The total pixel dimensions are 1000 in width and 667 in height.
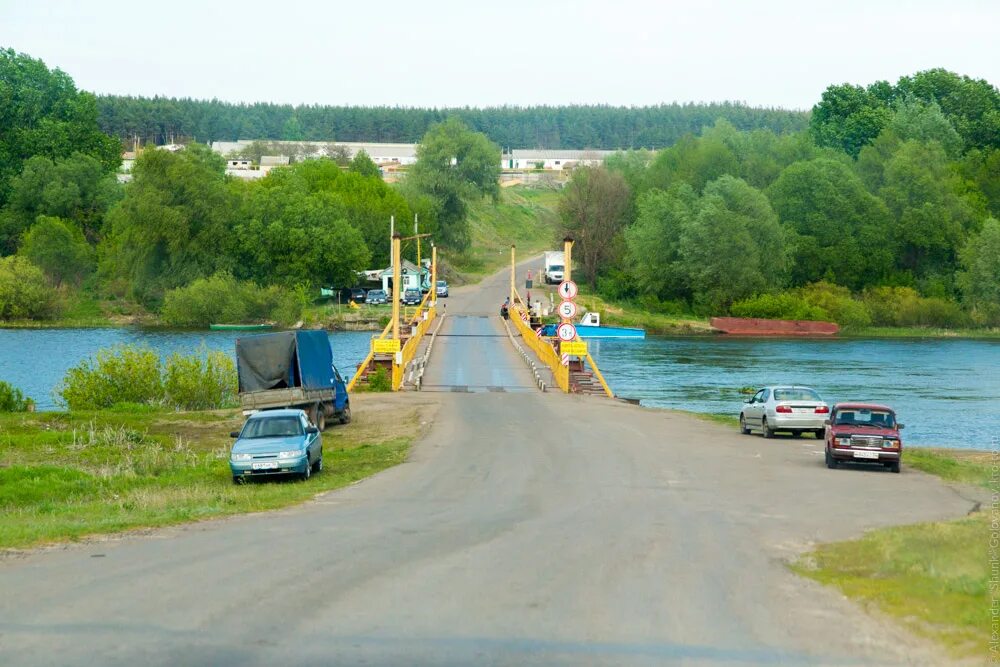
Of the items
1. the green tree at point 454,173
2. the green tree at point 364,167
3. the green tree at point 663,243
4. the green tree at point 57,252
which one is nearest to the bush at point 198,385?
the green tree at point 663,243

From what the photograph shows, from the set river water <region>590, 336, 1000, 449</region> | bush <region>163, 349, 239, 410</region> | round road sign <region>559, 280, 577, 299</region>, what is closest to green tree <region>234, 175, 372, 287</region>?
river water <region>590, 336, 1000, 449</region>

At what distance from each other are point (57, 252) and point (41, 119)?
119 ft

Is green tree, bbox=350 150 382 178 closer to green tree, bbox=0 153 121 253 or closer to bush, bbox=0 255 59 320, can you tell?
green tree, bbox=0 153 121 253

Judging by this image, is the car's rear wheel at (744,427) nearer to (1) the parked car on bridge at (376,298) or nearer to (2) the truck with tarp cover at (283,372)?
(2) the truck with tarp cover at (283,372)

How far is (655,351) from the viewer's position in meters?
89.7

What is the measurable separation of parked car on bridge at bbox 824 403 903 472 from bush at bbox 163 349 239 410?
27769mm

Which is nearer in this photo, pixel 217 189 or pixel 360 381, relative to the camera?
pixel 360 381

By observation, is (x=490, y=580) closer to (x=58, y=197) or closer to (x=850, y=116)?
(x=58, y=197)

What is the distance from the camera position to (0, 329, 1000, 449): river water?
5462 cm

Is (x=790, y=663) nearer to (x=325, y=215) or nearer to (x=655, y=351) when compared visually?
(x=655, y=351)

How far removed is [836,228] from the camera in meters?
115

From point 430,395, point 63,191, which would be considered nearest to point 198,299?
point 63,191

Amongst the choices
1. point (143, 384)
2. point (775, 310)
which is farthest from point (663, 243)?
point (143, 384)

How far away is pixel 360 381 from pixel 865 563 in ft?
120
